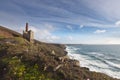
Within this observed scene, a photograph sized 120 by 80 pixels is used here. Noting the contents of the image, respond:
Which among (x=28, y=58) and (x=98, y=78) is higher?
(x=28, y=58)

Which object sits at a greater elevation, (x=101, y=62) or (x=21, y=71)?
(x=21, y=71)

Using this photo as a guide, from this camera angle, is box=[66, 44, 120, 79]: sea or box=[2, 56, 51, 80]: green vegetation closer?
box=[2, 56, 51, 80]: green vegetation

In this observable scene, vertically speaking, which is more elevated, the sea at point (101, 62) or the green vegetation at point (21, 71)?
the green vegetation at point (21, 71)

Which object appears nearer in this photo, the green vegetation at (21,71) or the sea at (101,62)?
the green vegetation at (21,71)

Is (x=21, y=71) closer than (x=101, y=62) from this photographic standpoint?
Yes

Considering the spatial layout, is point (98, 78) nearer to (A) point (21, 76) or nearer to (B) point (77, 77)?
(B) point (77, 77)

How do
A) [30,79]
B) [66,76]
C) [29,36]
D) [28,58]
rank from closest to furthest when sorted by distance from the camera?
1. [30,79]
2. [66,76]
3. [28,58]
4. [29,36]

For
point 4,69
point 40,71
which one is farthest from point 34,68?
point 4,69

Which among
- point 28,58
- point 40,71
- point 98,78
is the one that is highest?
point 28,58

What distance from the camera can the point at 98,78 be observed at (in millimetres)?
21391

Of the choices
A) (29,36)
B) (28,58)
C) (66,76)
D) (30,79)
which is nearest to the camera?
(30,79)

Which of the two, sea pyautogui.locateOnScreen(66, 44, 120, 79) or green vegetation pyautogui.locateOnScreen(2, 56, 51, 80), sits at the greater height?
green vegetation pyautogui.locateOnScreen(2, 56, 51, 80)

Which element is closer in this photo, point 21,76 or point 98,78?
point 21,76

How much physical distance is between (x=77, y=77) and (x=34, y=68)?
5.76 meters
